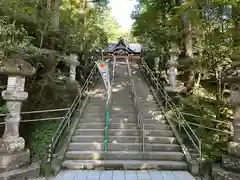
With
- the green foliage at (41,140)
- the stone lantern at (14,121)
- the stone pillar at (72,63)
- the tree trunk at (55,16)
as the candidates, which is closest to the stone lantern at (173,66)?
the stone pillar at (72,63)

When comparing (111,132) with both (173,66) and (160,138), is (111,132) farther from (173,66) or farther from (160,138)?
(173,66)

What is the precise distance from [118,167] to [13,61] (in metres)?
3.15

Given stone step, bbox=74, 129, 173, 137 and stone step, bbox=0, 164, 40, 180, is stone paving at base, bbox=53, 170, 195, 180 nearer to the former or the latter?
stone step, bbox=0, 164, 40, 180

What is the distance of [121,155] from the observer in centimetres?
419

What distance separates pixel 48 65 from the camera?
499 centimetres

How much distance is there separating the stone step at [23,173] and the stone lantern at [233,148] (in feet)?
11.6

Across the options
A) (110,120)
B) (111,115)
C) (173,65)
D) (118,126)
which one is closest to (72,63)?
(111,115)

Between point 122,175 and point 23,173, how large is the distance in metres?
1.90

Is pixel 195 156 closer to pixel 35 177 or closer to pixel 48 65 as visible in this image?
pixel 35 177

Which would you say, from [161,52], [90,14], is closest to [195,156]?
[161,52]

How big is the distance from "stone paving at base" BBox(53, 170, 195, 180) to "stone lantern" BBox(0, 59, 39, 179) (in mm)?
657

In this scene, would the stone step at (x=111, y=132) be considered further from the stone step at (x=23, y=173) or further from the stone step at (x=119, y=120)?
the stone step at (x=23, y=173)

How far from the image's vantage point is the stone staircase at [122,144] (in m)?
3.92

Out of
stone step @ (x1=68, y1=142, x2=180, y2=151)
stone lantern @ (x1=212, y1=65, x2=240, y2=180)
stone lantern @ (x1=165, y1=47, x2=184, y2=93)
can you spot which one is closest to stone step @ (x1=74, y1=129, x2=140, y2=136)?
stone step @ (x1=68, y1=142, x2=180, y2=151)
